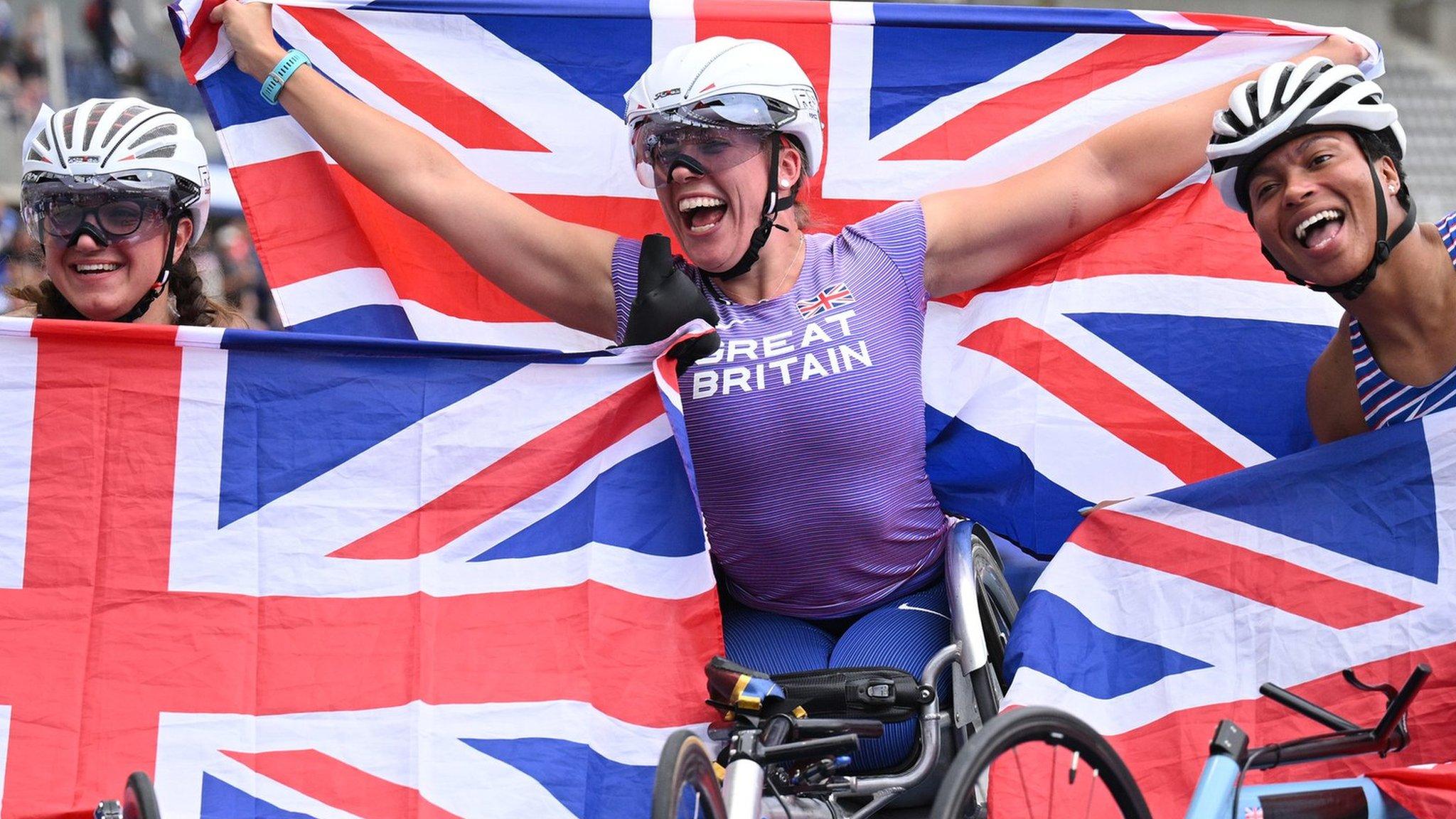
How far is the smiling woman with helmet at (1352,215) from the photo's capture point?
13.0 ft

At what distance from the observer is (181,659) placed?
386cm

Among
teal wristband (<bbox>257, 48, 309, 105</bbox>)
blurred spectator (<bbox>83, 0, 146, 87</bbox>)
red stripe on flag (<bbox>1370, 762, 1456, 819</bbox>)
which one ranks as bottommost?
red stripe on flag (<bbox>1370, 762, 1456, 819</bbox>)

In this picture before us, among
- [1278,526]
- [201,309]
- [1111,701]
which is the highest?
[201,309]

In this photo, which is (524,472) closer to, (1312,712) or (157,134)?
(157,134)

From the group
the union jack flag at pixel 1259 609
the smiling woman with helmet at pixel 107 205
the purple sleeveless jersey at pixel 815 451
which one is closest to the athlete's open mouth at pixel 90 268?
the smiling woman with helmet at pixel 107 205

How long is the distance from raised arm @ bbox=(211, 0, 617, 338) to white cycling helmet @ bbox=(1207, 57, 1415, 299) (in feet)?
5.09

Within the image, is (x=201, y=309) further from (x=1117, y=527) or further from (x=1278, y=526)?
(x=1278, y=526)

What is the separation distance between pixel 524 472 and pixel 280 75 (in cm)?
138

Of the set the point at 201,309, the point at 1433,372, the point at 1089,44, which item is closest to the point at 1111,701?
the point at 1433,372

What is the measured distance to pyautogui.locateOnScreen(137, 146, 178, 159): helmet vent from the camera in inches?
179

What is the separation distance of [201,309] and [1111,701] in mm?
2653

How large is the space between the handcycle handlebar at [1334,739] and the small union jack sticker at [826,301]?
141 cm

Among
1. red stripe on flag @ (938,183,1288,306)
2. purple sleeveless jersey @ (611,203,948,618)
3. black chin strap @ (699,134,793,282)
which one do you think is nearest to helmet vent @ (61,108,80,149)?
purple sleeveless jersey @ (611,203,948,618)

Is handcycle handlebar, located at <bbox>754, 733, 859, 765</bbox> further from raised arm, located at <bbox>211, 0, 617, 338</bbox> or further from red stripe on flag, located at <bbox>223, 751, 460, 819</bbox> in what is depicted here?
raised arm, located at <bbox>211, 0, 617, 338</bbox>
